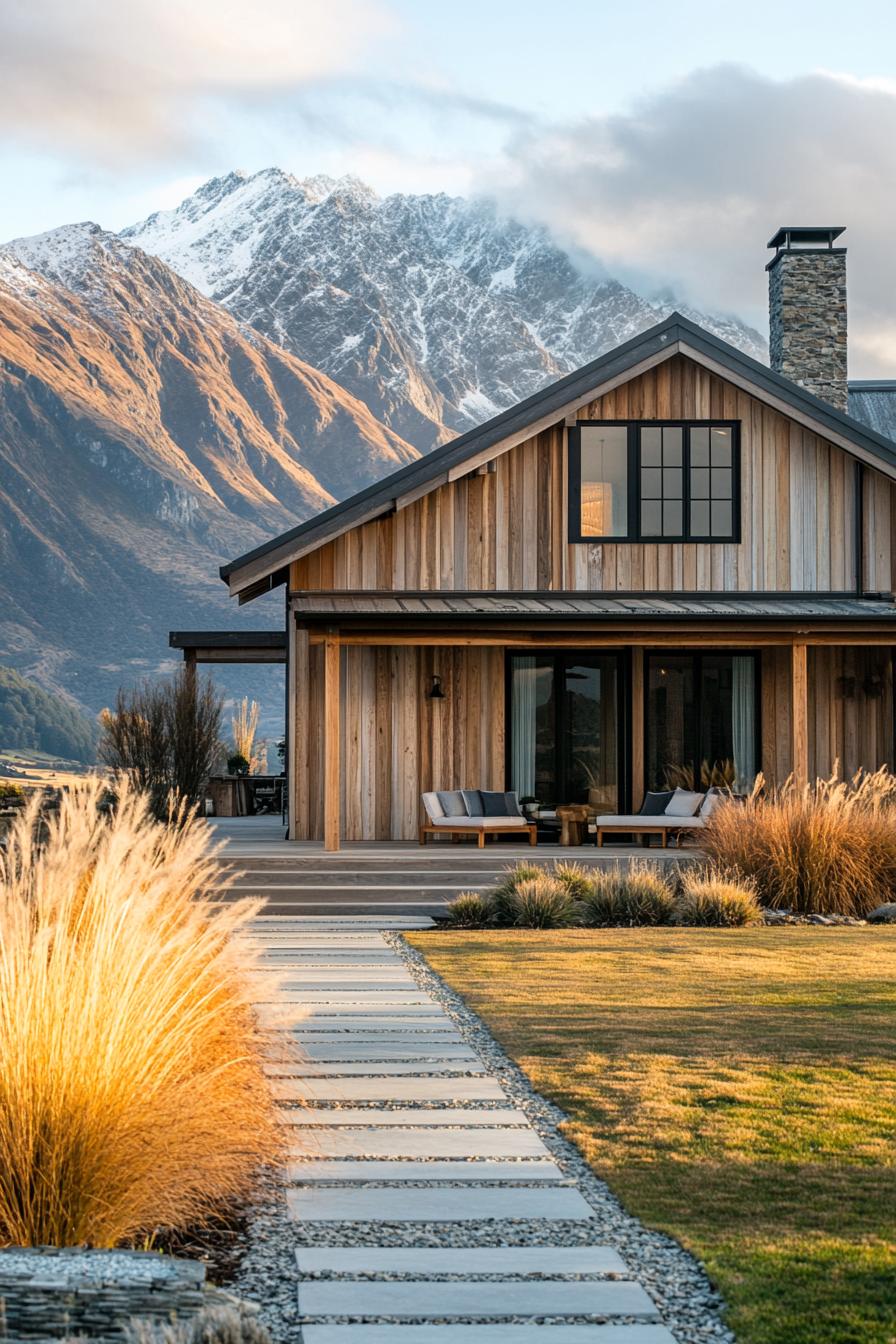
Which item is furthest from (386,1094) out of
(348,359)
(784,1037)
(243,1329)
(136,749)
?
(348,359)

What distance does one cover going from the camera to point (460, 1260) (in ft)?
13.0

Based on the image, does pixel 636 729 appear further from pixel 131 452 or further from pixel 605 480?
pixel 131 452

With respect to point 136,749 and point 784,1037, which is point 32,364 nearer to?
point 136,749

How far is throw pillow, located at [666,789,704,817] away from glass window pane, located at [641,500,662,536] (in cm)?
278

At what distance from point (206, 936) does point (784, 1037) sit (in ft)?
11.0

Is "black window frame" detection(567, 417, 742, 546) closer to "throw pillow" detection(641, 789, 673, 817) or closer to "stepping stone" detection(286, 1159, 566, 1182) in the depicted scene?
"throw pillow" detection(641, 789, 673, 817)

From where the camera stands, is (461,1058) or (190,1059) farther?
(461,1058)

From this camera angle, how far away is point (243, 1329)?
10.7ft

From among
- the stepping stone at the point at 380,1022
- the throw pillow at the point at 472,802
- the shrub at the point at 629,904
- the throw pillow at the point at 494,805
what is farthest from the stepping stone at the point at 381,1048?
the throw pillow at the point at 494,805

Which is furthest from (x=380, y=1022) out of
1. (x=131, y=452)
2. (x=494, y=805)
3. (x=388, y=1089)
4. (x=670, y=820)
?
(x=131, y=452)

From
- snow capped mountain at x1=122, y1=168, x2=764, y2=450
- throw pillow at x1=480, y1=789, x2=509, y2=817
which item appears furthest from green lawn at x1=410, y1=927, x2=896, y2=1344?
snow capped mountain at x1=122, y1=168, x2=764, y2=450

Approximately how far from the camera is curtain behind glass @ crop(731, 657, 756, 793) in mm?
16594

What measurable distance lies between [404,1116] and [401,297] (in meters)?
173

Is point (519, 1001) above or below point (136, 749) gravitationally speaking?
below
